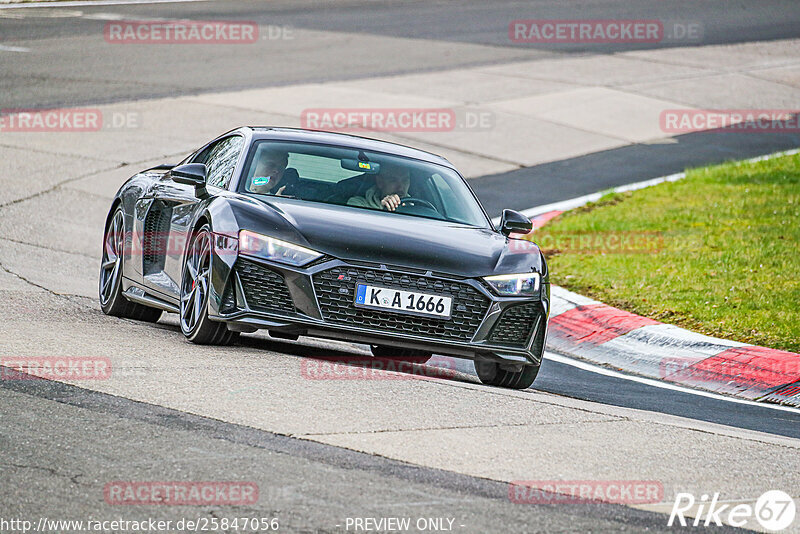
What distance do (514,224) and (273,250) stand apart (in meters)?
2.05

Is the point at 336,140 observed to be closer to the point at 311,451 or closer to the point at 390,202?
the point at 390,202

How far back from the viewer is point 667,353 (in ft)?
32.5

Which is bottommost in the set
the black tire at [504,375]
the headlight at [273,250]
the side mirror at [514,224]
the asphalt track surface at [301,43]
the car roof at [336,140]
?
the black tire at [504,375]

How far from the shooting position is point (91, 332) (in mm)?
8281

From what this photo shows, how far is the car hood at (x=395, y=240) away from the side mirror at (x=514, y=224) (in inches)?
16.8

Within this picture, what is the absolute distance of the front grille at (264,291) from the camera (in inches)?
292

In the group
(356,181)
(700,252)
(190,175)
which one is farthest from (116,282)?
(700,252)

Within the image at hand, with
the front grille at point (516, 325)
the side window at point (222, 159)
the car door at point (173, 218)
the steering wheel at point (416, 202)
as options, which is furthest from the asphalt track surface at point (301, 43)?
the front grille at point (516, 325)

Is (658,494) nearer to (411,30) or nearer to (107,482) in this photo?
(107,482)

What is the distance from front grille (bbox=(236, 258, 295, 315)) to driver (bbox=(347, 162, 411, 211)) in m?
1.15

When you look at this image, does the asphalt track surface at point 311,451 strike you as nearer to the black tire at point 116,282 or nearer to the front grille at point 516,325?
the front grille at point 516,325

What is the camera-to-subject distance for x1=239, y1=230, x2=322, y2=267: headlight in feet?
Result: 24.3

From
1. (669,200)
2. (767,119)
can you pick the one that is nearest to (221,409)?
(669,200)

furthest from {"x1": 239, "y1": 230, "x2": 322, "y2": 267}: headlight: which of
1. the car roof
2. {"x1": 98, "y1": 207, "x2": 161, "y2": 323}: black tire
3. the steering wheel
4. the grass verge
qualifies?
the grass verge
